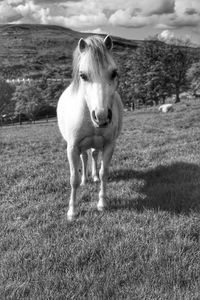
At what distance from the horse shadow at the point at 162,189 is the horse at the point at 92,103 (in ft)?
2.10

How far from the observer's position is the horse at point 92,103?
4.29m

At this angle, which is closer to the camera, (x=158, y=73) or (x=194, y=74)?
(x=158, y=73)

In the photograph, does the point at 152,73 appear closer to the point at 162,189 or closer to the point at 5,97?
the point at 5,97

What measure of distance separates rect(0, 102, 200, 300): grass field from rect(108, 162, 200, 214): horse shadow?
0.06ft

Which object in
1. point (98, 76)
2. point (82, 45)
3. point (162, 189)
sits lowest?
point (162, 189)

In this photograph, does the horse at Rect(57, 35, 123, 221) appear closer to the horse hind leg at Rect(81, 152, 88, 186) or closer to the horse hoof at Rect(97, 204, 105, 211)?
the horse hoof at Rect(97, 204, 105, 211)

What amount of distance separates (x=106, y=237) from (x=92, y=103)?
1930 millimetres

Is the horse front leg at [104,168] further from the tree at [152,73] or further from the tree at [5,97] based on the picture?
the tree at [5,97]

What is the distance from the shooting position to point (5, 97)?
80.0 meters

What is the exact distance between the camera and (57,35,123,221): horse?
4289 mm

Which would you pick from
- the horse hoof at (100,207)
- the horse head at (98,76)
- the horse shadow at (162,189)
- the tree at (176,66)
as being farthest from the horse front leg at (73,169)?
the tree at (176,66)

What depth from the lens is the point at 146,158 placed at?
8867 millimetres

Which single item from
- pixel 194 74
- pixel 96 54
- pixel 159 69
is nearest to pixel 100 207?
pixel 96 54

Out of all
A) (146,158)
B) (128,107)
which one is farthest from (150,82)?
(146,158)
